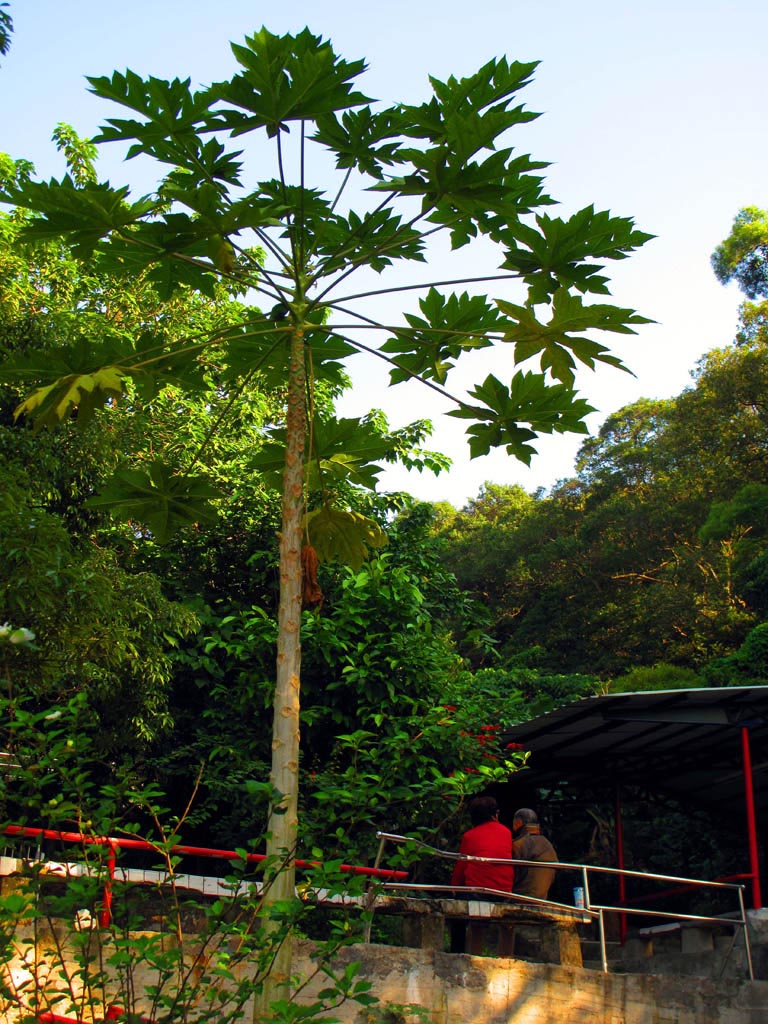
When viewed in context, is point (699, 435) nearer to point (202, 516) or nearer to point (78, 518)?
point (78, 518)

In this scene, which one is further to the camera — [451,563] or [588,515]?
[451,563]

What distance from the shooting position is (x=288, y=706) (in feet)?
12.3

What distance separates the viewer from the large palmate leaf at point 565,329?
A: 4125mm

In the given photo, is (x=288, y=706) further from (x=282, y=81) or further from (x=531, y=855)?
(x=531, y=855)

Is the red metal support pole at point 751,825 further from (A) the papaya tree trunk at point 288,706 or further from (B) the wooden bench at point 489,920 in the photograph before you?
(A) the papaya tree trunk at point 288,706

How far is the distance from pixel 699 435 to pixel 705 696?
854 inches

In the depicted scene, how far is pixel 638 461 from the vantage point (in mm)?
34750

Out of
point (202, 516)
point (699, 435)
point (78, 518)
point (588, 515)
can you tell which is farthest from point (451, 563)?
point (202, 516)

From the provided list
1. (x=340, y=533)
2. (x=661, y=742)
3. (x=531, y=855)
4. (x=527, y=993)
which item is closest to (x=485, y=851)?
(x=531, y=855)

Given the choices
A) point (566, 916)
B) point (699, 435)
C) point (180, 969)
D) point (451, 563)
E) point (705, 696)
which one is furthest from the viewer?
point (451, 563)

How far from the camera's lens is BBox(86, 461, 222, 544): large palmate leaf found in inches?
181

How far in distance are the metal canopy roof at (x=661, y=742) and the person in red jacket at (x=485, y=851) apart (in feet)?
6.18

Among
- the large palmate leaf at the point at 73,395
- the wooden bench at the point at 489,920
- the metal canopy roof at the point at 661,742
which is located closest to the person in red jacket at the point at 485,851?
the wooden bench at the point at 489,920

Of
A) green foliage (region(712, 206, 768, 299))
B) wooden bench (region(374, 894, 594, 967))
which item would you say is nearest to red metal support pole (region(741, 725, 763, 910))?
wooden bench (region(374, 894, 594, 967))
